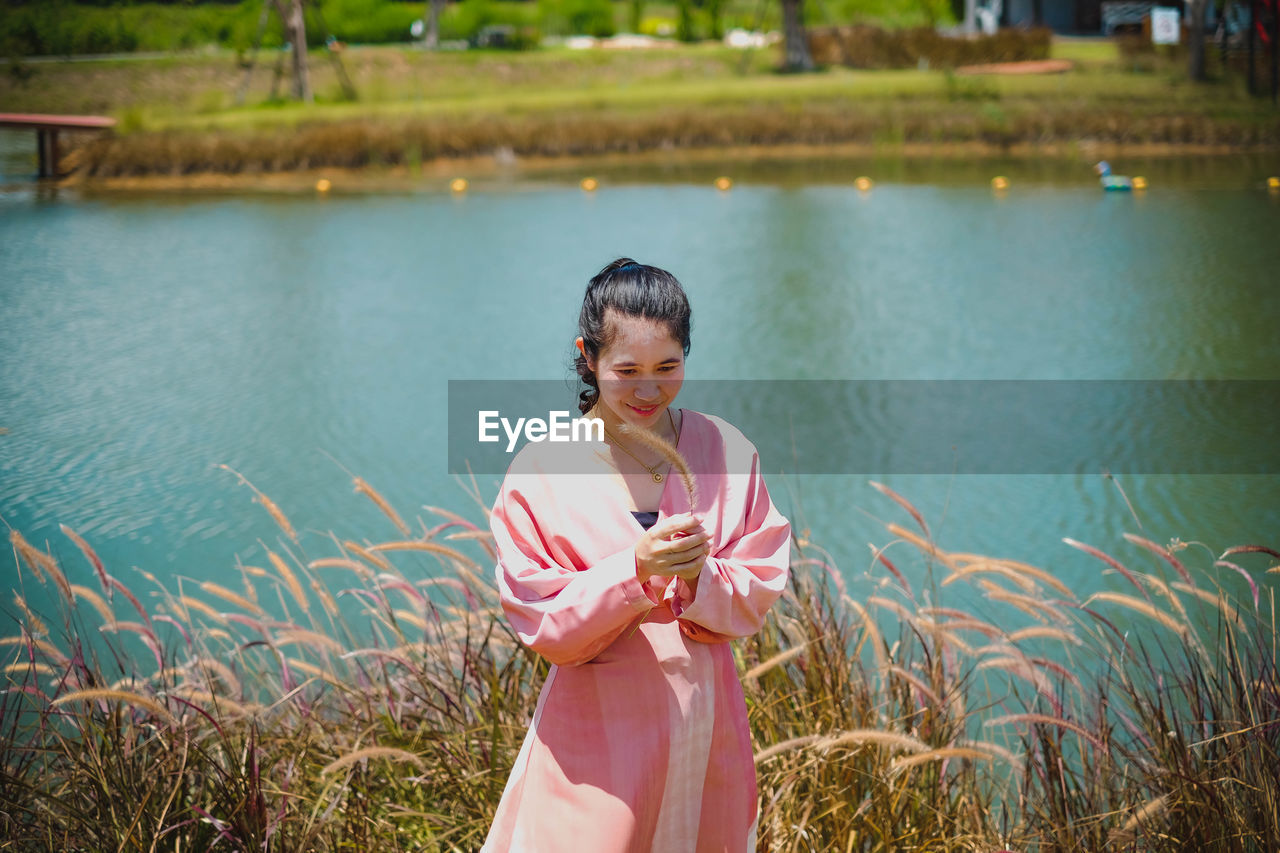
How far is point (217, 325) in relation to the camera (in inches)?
228

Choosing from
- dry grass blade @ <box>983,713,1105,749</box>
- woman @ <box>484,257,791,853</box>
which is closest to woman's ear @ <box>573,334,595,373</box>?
woman @ <box>484,257,791,853</box>

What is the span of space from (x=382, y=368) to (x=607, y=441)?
4.08 meters

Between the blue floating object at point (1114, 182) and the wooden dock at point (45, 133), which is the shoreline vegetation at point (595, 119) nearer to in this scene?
the wooden dock at point (45, 133)

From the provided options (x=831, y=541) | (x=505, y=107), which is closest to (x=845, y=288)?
(x=831, y=541)

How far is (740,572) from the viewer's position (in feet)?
3.92

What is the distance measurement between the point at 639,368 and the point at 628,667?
306 mm

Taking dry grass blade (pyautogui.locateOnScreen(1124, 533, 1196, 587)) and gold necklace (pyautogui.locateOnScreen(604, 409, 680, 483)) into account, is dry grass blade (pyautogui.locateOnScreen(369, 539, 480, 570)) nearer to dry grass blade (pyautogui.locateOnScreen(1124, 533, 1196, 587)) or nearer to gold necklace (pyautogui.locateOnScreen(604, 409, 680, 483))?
gold necklace (pyautogui.locateOnScreen(604, 409, 680, 483))

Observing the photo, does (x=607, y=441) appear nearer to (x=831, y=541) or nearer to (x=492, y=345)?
(x=831, y=541)

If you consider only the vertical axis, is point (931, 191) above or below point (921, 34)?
below

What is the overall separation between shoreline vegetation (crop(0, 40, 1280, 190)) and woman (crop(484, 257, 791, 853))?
967 cm

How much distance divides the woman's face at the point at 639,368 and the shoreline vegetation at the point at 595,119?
969 centimetres

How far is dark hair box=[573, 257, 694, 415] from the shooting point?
1.20 m

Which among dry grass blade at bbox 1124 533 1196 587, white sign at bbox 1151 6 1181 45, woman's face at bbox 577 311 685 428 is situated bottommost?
dry grass blade at bbox 1124 533 1196 587

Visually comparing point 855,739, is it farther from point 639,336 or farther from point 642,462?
point 639,336
